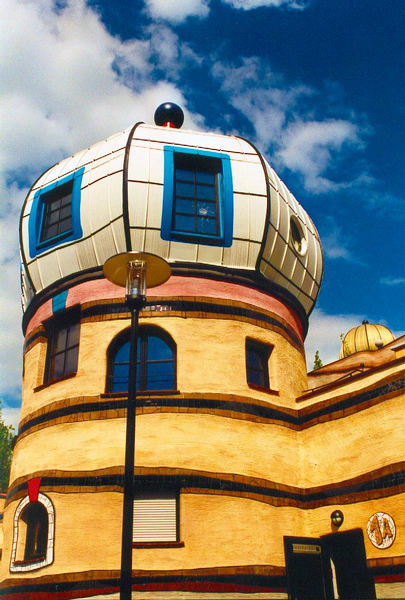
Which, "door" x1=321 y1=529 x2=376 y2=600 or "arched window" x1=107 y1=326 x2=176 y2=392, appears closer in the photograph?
"door" x1=321 y1=529 x2=376 y2=600

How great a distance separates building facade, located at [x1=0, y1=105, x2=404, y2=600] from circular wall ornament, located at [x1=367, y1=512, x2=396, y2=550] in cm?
3

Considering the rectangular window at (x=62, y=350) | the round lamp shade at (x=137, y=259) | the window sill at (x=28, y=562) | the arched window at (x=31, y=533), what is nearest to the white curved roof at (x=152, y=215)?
the rectangular window at (x=62, y=350)

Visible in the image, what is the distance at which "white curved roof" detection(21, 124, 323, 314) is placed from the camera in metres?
12.5

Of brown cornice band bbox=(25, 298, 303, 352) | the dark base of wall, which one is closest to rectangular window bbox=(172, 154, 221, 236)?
brown cornice band bbox=(25, 298, 303, 352)

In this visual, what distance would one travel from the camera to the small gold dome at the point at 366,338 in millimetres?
18953

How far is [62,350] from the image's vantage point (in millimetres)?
12672

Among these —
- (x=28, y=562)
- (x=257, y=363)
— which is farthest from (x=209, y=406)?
(x=28, y=562)

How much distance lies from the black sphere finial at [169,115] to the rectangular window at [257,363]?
751 centimetres

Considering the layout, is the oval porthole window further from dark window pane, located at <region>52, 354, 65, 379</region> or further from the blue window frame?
dark window pane, located at <region>52, 354, 65, 379</region>

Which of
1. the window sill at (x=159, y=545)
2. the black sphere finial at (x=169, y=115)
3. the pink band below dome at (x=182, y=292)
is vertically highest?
the black sphere finial at (x=169, y=115)

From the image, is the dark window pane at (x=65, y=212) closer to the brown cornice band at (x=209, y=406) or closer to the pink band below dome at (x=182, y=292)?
the pink band below dome at (x=182, y=292)

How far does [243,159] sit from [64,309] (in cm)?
503

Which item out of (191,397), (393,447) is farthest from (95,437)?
(393,447)

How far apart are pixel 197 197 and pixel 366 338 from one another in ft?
27.9
